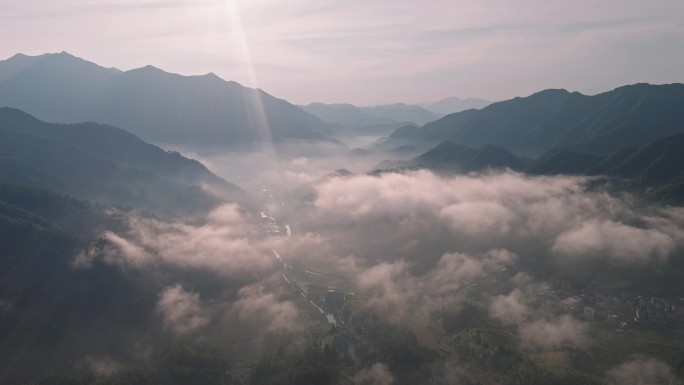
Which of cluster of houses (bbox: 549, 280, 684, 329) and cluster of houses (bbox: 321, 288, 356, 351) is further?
cluster of houses (bbox: 549, 280, 684, 329)

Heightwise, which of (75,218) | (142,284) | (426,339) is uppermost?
(75,218)

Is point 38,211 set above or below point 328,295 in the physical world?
above

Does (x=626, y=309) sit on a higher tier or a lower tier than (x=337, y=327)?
lower

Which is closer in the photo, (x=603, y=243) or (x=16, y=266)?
(x=16, y=266)

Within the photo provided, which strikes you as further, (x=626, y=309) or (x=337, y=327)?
(x=626, y=309)

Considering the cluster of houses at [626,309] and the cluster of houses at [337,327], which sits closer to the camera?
the cluster of houses at [337,327]

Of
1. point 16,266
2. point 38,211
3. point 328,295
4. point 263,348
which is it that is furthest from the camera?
point 38,211

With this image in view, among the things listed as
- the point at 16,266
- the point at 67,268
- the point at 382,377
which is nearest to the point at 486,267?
the point at 382,377

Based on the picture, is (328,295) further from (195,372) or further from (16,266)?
(16,266)

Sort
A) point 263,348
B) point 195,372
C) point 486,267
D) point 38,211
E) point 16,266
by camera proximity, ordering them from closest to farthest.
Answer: point 195,372, point 263,348, point 16,266, point 38,211, point 486,267

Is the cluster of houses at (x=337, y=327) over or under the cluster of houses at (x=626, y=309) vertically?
over

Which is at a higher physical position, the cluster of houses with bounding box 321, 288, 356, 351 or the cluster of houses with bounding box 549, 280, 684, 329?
the cluster of houses with bounding box 321, 288, 356, 351
